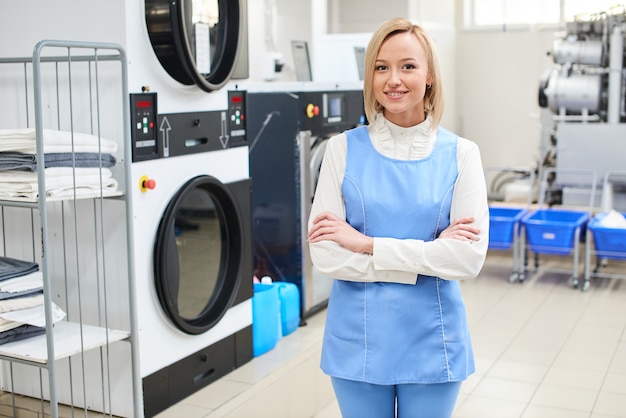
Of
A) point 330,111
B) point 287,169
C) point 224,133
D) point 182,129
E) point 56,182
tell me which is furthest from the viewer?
point 330,111

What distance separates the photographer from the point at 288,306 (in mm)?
4406

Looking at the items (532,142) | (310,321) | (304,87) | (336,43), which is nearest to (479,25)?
(532,142)

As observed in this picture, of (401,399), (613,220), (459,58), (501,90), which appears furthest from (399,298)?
(459,58)

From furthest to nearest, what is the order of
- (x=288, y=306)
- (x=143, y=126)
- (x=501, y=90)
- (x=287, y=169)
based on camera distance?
(x=501, y=90)
(x=287, y=169)
(x=288, y=306)
(x=143, y=126)

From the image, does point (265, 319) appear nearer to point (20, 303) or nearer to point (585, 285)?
point (20, 303)

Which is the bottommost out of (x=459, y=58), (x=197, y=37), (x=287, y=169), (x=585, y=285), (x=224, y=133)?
(x=585, y=285)

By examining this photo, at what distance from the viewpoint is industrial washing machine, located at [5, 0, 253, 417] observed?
10.4 ft

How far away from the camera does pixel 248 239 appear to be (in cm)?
399

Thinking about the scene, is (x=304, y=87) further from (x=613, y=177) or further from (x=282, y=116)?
(x=613, y=177)

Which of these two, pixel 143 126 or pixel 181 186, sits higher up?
pixel 143 126

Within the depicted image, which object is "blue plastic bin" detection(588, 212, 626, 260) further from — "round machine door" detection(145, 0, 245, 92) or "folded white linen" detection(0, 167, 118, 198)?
"folded white linen" detection(0, 167, 118, 198)

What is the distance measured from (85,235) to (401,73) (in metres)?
1.66

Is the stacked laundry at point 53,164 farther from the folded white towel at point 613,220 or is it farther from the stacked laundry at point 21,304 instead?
the folded white towel at point 613,220

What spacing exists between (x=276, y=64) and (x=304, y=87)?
1660mm
